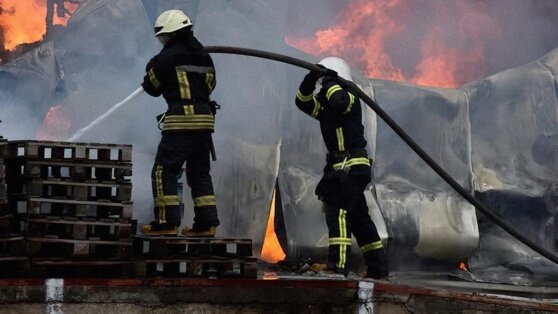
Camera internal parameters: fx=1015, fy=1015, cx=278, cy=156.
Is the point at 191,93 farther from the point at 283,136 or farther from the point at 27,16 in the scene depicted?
the point at 27,16

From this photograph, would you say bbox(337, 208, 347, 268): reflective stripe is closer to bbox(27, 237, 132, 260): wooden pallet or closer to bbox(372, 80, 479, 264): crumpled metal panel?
bbox(372, 80, 479, 264): crumpled metal panel

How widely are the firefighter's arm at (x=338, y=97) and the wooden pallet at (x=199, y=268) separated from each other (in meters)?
1.70

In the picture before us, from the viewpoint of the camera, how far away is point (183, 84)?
7953 mm

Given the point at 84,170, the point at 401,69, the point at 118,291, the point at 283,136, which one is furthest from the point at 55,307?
the point at 401,69

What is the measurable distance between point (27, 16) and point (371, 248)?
635cm

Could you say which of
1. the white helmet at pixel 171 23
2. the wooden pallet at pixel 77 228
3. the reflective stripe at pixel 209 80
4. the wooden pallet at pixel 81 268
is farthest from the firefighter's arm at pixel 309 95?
the wooden pallet at pixel 81 268

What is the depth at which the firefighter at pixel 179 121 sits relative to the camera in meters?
7.86

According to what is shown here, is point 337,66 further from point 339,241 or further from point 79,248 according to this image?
point 79,248

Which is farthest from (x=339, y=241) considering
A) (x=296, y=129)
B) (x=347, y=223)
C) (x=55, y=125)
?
(x=55, y=125)

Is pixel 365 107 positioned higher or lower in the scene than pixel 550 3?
lower

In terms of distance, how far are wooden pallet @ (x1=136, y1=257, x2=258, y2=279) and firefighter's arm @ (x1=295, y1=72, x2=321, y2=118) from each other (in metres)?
1.86

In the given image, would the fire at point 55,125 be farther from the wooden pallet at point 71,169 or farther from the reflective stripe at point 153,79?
the wooden pallet at point 71,169

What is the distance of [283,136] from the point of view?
395 inches

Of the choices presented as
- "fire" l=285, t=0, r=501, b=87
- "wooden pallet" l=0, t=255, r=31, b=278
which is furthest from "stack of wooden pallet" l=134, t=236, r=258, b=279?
"fire" l=285, t=0, r=501, b=87
